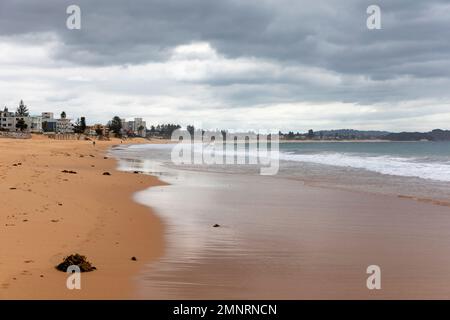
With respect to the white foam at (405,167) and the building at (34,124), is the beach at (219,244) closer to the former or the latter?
the white foam at (405,167)

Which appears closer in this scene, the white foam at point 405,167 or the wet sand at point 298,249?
the wet sand at point 298,249

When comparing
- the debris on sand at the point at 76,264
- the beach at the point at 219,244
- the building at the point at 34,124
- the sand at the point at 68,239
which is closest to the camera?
the sand at the point at 68,239

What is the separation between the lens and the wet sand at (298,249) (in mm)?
6871

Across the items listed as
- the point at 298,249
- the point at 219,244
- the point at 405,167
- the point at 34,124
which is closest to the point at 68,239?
the point at 219,244

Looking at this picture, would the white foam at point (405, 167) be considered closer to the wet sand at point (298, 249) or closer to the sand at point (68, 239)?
the wet sand at point (298, 249)

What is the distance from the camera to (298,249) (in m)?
9.41

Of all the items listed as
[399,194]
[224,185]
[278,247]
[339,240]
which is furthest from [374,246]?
[224,185]

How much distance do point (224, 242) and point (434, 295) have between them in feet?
14.9

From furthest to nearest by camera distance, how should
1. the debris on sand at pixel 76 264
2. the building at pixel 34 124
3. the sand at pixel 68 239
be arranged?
the building at pixel 34 124 < the debris on sand at pixel 76 264 < the sand at pixel 68 239

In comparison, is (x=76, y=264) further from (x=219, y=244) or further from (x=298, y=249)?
(x=298, y=249)

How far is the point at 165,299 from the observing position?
249 inches

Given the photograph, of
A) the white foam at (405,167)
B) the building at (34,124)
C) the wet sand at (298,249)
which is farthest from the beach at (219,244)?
the building at (34,124)

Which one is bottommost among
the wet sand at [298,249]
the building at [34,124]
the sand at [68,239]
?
the wet sand at [298,249]

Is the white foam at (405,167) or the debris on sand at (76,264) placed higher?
the debris on sand at (76,264)
